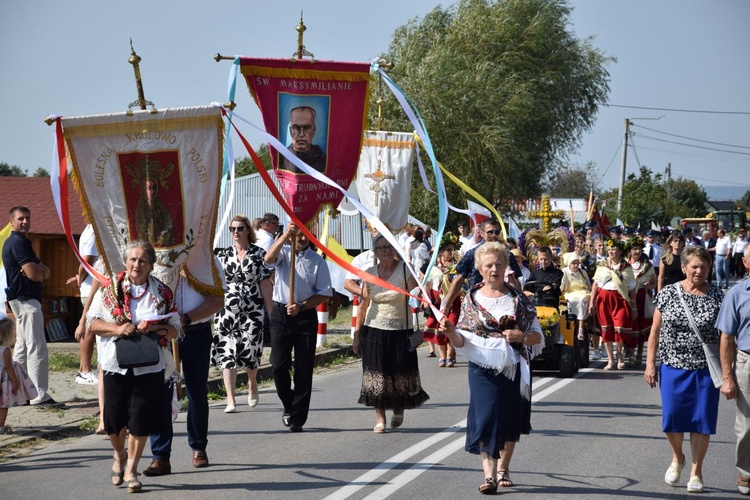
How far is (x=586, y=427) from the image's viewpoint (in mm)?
10195

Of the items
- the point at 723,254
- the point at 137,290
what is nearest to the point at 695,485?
the point at 137,290

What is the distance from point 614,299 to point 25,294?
893 centimetres

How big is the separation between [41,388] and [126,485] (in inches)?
146

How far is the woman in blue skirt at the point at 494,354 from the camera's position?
23.5 feet

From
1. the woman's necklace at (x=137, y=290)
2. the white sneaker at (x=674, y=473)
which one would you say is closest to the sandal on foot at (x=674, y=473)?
the white sneaker at (x=674, y=473)

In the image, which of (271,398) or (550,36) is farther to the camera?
(550,36)

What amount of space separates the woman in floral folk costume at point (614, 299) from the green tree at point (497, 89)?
21108 millimetres

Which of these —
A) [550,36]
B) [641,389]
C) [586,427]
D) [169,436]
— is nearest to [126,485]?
[169,436]

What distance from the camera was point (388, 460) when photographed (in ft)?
27.6

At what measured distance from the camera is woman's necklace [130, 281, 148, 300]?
23.4ft

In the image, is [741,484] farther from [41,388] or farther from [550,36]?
[550,36]

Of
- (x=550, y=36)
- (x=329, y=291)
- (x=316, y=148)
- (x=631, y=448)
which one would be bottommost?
(x=631, y=448)

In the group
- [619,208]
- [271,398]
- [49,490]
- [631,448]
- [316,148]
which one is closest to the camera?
[49,490]

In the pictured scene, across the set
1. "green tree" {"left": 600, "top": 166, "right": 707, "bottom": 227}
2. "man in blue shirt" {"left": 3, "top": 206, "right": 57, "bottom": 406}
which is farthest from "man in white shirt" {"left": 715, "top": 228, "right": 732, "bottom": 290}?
"man in blue shirt" {"left": 3, "top": 206, "right": 57, "bottom": 406}
